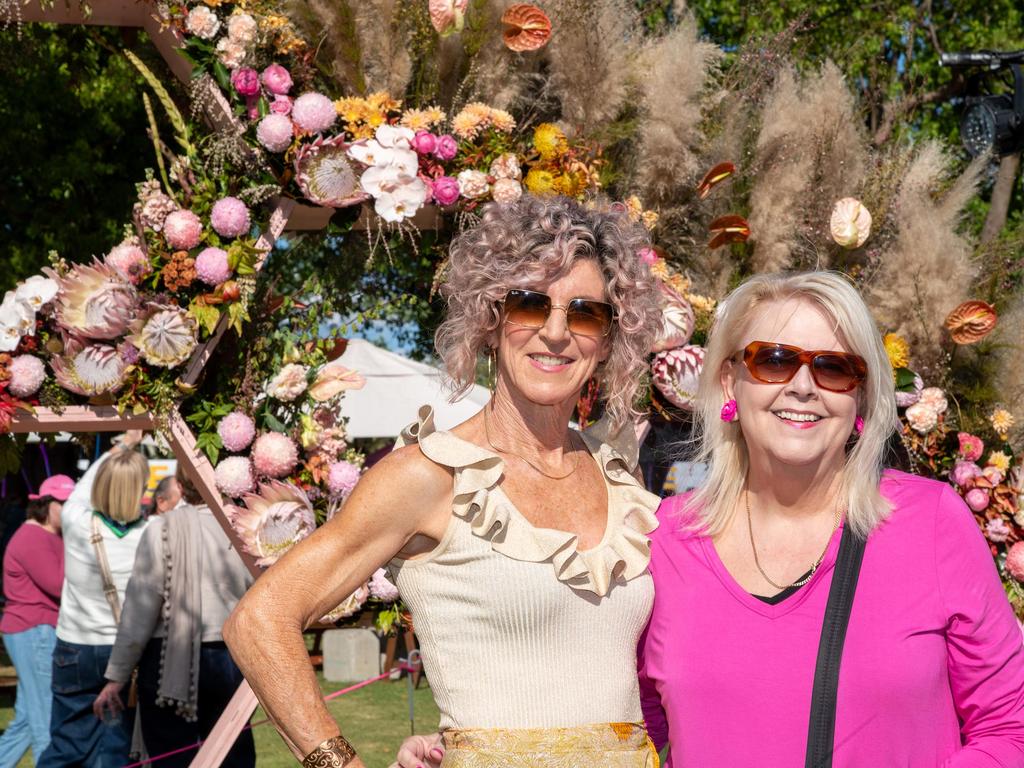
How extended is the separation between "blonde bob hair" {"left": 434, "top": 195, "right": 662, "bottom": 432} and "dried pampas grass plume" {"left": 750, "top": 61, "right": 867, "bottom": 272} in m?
1.77

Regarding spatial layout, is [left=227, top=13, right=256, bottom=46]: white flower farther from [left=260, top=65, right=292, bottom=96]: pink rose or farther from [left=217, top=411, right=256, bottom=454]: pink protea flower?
[left=217, top=411, right=256, bottom=454]: pink protea flower

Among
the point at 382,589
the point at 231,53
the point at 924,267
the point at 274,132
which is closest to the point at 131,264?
the point at 274,132

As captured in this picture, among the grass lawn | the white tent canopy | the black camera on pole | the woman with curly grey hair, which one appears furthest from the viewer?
the white tent canopy

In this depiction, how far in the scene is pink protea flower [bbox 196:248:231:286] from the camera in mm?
3561

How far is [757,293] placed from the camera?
2.40 meters

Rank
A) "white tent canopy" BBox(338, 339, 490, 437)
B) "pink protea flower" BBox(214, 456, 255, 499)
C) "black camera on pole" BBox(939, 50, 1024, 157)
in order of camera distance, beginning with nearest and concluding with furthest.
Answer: "pink protea flower" BBox(214, 456, 255, 499) → "black camera on pole" BBox(939, 50, 1024, 157) → "white tent canopy" BBox(338, 339, 490, 437)

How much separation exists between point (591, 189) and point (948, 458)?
168 centimetres

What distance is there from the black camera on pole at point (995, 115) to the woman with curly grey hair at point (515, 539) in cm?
461

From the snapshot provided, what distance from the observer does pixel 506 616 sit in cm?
210

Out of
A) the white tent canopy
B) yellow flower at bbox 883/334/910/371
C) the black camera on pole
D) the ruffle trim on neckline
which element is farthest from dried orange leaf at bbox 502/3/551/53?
the white tent canopy

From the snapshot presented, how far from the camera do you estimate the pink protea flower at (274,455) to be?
11.9ft

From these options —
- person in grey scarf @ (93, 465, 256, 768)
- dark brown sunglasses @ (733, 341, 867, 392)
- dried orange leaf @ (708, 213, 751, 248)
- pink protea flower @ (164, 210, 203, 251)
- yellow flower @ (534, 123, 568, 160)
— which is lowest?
person in grey scarf @ (93, 465, 256, 768)

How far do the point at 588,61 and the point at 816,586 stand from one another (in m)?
2.27

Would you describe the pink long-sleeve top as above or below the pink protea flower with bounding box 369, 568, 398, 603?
above
